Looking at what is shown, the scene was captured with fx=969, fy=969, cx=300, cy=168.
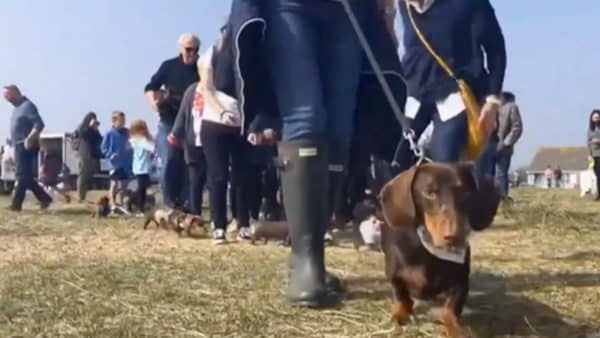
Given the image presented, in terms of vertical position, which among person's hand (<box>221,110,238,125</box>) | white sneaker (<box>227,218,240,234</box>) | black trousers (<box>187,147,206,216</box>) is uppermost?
person's hand (<box>221,110,238,125</box>)

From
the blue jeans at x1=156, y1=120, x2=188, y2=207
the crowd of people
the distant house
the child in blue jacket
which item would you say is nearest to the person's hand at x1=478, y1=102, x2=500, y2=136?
the crowd of people

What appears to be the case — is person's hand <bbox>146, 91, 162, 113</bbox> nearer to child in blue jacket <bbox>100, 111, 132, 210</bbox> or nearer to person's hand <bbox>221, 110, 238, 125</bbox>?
person's hand <bbox>221, 110, 238, 125</bbox>

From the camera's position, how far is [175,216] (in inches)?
281

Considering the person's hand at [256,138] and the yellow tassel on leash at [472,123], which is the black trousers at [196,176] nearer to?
the person's hand at [256,138]

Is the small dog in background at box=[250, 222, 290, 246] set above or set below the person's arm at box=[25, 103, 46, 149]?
below

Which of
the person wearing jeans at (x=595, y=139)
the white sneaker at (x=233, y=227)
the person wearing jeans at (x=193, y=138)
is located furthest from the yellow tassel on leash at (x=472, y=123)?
the person wearing jeans at (x=595, y=139)

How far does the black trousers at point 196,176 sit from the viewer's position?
7797 mm

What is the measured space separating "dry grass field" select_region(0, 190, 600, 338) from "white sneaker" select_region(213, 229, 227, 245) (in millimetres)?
303

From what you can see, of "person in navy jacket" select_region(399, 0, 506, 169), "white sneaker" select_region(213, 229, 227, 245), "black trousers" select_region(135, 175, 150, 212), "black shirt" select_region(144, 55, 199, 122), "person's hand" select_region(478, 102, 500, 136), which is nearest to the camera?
"person's hand" select_region(478, 102, 500, 136)

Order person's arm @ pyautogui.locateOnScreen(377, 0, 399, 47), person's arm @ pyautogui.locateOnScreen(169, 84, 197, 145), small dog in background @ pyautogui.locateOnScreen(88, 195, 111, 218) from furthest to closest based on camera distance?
small dog in background @ pyautogui.locateOnScreen(88, 195, 111, 218) < person's arm @ pyautogui.locateOnScreen(169, 84, 197, 145) < person's arm @ pyautogui.locateOnScreen(377, 0, 399, 47)

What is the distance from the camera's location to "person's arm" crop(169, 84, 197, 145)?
772 cm

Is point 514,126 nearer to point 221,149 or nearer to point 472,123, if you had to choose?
point 221,149

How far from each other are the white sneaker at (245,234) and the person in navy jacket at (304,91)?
8.67ft

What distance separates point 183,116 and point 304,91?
4.62 meters
